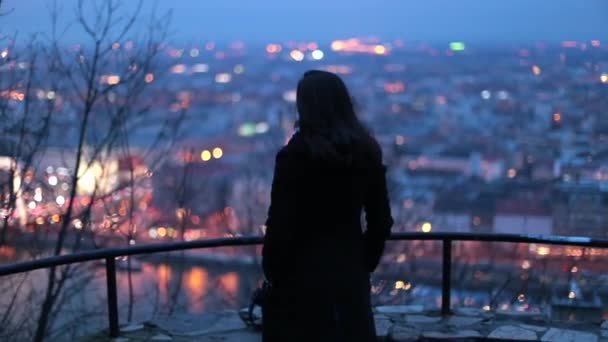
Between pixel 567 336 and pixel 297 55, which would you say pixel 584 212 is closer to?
pixel 567 336

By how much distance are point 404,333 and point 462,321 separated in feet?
1.57

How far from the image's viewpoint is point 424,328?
498 cm

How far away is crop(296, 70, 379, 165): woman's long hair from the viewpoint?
2795mm

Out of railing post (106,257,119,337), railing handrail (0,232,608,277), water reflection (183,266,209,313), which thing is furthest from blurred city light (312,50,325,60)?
railing post (106,257,119,337)

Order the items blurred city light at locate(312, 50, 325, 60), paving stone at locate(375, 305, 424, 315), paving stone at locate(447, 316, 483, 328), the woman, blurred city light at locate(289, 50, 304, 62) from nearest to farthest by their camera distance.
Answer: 1. the woman
2. paving stone at locate(447, 316, 483, 328)
3. paving stone at locate(375, 305, 424, 315)
4. blurred city light at locate(289, 50, 304, 62)
5. blurred city light at locate(312, 50, 325, 60)

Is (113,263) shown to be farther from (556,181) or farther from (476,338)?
(556,181)

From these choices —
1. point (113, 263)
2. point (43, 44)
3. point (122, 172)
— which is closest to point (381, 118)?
point (122, 172)

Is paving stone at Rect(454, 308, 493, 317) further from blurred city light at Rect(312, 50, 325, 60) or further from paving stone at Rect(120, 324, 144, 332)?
blurred city light at Rect(312, 50, 325, 60)

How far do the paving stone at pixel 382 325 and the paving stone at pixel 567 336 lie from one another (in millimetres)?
968

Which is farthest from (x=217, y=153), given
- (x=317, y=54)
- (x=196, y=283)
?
(x=196, y=283)

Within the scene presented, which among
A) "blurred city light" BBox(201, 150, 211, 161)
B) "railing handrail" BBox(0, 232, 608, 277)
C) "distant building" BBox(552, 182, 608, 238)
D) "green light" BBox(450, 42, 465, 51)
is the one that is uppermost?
"green light" BBox(450, 42, 465, 51)

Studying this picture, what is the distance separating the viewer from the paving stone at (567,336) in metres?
4.75

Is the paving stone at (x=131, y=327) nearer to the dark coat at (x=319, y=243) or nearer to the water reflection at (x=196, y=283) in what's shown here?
the dark coat at (x=319, y=243)

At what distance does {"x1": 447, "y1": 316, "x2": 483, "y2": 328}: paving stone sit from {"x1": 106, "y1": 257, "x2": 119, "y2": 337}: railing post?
2171 mm
